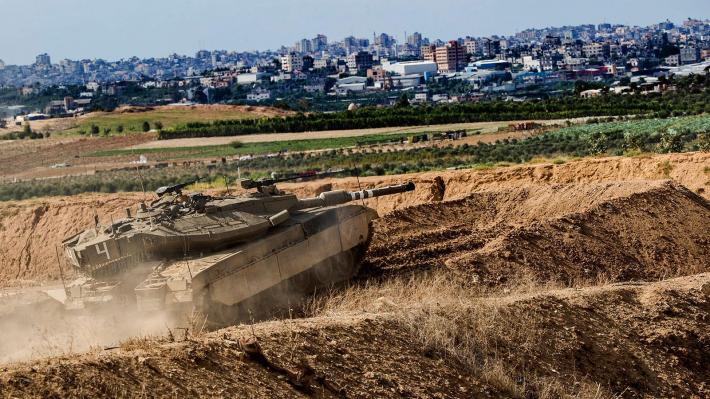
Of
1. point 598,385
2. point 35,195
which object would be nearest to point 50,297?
point 598,385

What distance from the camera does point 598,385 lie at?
15977mm

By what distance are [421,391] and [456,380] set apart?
853mm

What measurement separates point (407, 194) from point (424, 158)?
18.1m

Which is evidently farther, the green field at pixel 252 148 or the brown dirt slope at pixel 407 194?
the green field at pixel 252 148

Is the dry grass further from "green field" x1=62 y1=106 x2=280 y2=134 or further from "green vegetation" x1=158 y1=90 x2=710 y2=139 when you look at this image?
"green field" x1=62 y1=106 x2=280 y2=134

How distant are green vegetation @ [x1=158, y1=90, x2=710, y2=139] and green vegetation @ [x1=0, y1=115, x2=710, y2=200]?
1925cm

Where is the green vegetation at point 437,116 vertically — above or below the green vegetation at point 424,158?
below

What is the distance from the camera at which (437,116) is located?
278 feet

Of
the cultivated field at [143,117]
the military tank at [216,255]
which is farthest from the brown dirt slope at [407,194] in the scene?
the cultivated field at [143,117]

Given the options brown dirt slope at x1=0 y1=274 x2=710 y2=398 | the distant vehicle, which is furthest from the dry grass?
the distant vehicle

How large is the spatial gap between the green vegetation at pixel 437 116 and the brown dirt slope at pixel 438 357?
58.7m

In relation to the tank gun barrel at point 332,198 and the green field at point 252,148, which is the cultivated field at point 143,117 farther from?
the tank gun barrel at point 332,198

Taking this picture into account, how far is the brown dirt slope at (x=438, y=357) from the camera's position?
1270 cm

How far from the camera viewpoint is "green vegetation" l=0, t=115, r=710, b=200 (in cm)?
4244
